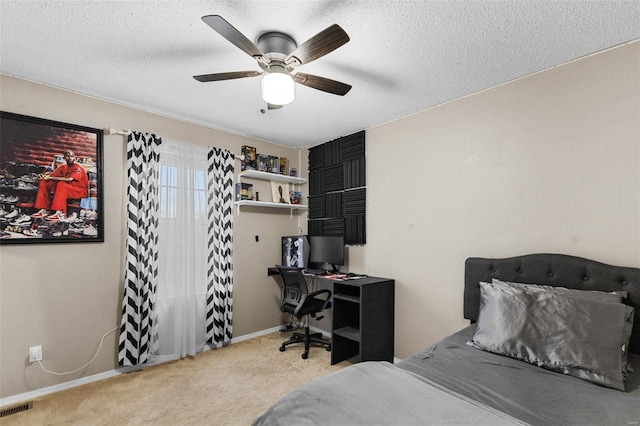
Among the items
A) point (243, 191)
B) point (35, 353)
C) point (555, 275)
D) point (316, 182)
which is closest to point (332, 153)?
point (316, 182)

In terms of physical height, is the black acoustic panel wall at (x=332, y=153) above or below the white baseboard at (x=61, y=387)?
above

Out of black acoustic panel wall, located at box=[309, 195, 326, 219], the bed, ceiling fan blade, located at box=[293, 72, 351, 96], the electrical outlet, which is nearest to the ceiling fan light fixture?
ceiling fan blade, located at box=[293, 72, 351, 96]

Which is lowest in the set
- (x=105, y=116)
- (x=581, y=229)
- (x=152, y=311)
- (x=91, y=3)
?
(x=152, y=311)

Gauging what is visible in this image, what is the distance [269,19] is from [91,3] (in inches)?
37.2

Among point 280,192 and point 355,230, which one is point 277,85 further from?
point 280,192

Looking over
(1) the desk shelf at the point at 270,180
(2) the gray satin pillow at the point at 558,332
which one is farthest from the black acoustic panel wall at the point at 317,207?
(2) the gray satin pillow at the point at 558,332

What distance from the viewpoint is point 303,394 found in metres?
1.26

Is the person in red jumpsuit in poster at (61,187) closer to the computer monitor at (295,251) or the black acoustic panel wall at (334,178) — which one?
the computer monitor at (295,251)

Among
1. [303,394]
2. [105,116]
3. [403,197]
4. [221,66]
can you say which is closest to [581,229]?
[403,197]

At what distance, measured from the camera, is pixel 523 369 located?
1.61m

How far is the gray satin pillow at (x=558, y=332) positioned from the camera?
4.94ft

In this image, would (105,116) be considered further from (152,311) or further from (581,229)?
(581,229)

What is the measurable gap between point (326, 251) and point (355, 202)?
28.2 inches

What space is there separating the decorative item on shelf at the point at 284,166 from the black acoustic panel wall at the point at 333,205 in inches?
27.9
